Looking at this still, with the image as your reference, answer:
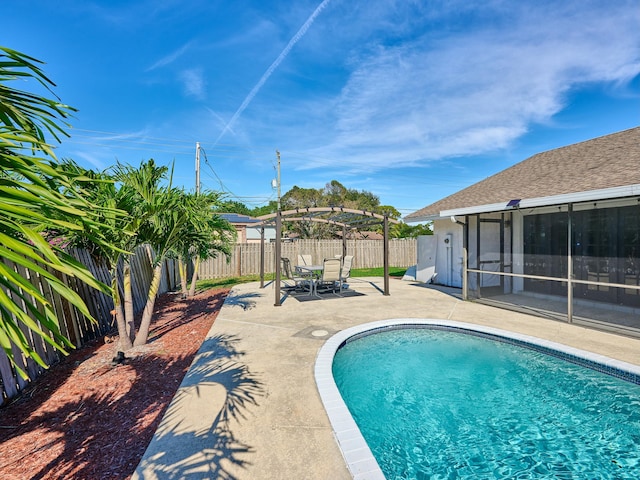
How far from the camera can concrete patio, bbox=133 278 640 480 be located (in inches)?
102

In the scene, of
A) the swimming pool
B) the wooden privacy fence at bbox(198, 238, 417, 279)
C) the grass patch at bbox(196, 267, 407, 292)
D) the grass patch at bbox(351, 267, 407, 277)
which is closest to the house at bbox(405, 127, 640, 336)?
the swimming pool

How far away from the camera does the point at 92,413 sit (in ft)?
11.3

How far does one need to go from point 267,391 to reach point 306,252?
51.0ft

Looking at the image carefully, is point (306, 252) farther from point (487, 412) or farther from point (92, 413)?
point (92, 413)

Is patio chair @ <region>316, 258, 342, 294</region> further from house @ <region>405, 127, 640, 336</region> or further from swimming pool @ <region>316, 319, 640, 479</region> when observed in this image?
swimming pool @ <region>316, 319, 640, 479</region>

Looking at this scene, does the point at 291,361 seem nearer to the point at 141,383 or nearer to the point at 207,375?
the point at 207,375

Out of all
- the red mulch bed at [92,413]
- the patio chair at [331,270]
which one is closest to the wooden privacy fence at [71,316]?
the red mulch bed at [92,413]

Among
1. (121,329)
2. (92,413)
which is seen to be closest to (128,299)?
(121,329)

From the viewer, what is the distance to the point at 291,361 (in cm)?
483

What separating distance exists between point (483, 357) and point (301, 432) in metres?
4.07

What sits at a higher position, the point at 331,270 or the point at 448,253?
the point at 448,253

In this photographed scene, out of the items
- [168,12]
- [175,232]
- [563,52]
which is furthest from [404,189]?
[175,232]

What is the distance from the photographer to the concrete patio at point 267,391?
2596mm

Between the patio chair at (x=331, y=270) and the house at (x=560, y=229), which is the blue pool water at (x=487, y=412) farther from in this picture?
the patio chair at (x=331, y=270)
